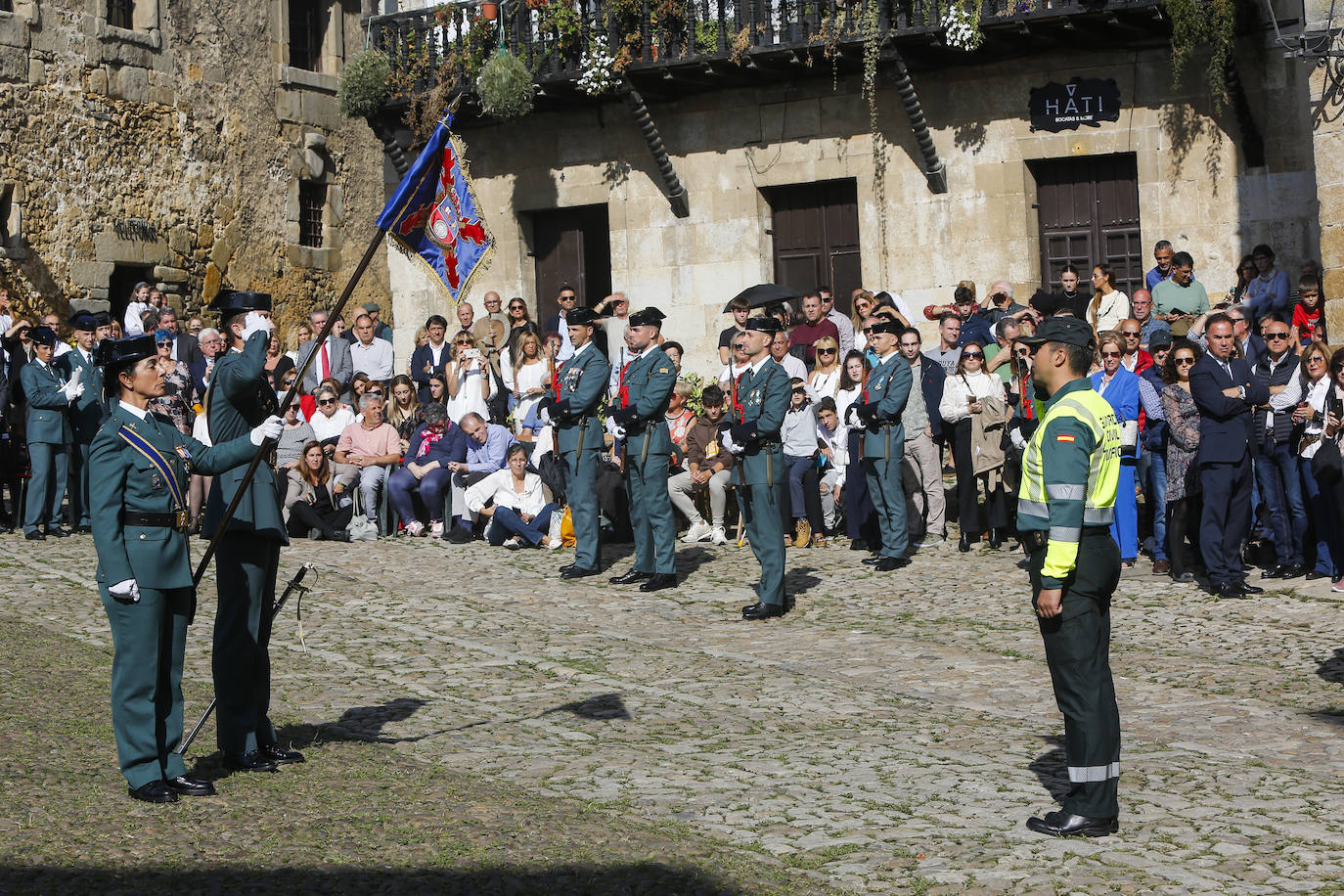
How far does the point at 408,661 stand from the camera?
10070mm

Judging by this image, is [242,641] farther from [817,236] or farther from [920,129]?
[817,236]

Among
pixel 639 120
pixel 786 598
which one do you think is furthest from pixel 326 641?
pixel 639 120

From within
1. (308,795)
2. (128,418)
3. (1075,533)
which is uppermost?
(128,418)

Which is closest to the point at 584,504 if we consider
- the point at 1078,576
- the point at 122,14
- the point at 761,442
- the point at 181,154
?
the point at 761,442

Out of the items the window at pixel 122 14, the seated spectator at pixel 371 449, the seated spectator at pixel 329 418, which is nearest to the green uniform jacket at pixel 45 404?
the seated spectator at pixel 329 418

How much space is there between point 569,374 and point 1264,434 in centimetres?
532

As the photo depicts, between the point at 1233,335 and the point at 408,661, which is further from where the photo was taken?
the point at 1233,335

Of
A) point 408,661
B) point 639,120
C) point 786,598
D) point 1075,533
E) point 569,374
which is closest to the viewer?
point 1075,533

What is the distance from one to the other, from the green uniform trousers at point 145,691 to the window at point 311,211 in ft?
59.9

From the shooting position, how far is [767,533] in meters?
11.7

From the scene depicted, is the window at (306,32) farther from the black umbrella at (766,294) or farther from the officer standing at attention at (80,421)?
the officer standing at attention at (80,421)

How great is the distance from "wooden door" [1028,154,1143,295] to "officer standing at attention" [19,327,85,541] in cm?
1083

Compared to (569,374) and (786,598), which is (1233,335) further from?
(569,374)

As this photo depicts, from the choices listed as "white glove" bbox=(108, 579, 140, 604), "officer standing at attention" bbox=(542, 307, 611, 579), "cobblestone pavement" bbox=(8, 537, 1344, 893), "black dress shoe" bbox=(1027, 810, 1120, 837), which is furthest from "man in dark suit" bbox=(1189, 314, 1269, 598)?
"white glove" bbox=(108, 579, 140, 604)
